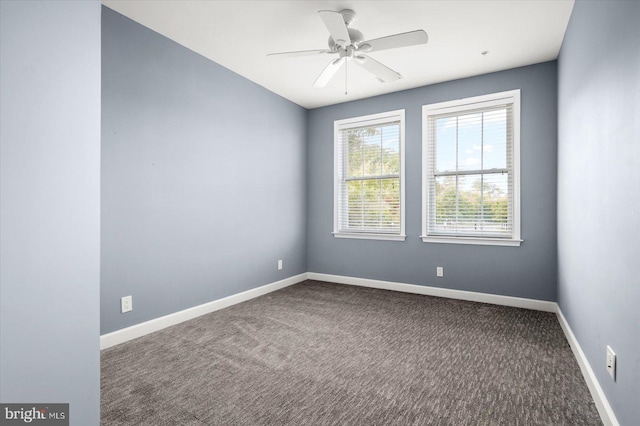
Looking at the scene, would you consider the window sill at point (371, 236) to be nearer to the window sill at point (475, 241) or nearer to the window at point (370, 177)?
the window at point (370, 177)

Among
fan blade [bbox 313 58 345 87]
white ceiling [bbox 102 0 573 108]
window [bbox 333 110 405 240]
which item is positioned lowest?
window [bbox 333 110 405 240]

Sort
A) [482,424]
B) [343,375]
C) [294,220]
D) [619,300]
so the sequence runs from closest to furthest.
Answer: [619,300] → [482,424] → [343,375] → [294,220]

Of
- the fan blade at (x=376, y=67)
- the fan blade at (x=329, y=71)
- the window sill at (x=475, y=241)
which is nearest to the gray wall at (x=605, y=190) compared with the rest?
the window sill at (x=475, y=241)

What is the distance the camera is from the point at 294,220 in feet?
16.4

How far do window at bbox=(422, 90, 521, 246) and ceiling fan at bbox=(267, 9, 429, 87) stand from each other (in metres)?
1.42

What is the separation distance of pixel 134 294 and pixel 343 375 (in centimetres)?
190

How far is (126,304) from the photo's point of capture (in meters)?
2.78

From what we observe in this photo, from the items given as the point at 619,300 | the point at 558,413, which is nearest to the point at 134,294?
the point at 558,413

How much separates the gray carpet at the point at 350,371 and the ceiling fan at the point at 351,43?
2.36 metres

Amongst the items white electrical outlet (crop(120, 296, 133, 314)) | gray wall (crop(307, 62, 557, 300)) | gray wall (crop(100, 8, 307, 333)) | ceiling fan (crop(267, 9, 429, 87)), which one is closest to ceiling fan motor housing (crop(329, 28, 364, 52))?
ceiling fan (crop(267, 9, 429, 87))

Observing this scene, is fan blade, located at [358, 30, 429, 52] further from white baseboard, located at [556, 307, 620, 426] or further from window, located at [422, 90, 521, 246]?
white baseboard, located at [556, 307, 620, 426]

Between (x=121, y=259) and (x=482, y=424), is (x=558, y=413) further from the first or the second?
(x=121, y=259)

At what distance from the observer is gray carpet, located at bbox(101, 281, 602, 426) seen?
179 cm

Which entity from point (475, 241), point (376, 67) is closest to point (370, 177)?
point (475, 241)
